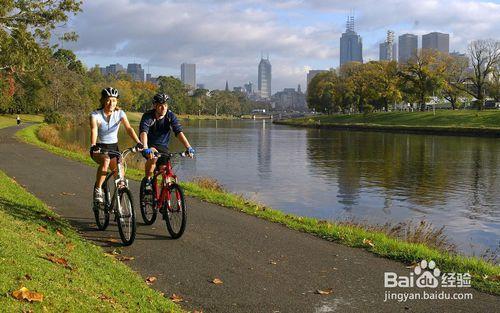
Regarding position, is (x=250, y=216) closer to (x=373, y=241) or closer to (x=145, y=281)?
(x=373, y=241)

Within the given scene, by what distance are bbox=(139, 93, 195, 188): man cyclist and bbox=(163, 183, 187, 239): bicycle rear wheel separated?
623 millimetres

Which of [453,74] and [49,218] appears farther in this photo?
[453,74]

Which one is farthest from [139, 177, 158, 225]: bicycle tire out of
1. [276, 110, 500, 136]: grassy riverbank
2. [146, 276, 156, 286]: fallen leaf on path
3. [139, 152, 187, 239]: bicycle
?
[276, 110, 500, 136]: grassy riverbank

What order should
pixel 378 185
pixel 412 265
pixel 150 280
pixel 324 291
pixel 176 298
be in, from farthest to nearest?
pixel 378 185 → pixel 412 265 → pixel 150 280 → pixel 324 291 → pixel 176 298

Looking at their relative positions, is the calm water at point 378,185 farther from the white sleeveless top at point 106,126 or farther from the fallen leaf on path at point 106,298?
the fallen leaf on path at point 106,298

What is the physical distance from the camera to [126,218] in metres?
7.96

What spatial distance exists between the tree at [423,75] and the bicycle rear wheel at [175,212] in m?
85.0

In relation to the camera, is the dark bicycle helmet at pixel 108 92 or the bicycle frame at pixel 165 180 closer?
the dark bicycle helmet at pixel 108 92

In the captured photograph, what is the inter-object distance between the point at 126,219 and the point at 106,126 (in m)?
1.63

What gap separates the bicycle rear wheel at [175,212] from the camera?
8.22 meters

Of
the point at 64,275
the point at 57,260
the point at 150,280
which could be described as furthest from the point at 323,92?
the point at 64,275

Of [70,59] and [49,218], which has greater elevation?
[70,59]

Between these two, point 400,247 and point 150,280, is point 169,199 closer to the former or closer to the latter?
point 150,280

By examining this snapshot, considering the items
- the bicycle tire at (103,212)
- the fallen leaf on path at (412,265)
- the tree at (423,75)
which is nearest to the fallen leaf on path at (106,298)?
the bicycle tire at (103,212)
